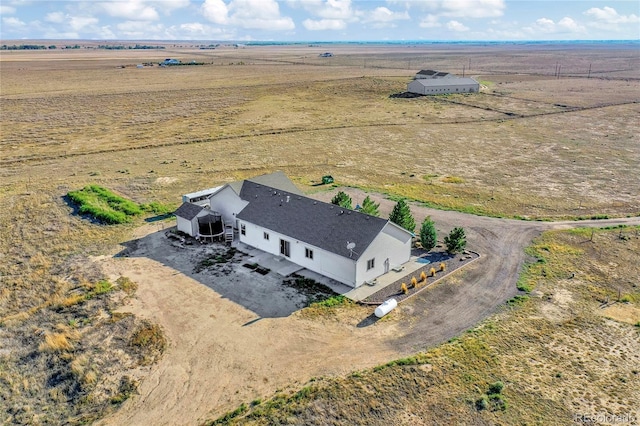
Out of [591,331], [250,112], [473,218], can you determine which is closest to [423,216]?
[473,218]

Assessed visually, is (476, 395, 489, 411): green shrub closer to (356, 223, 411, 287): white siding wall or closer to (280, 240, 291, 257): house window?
(356, 223, 411, 287): white siding wall

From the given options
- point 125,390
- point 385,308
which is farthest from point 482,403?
point 125,390

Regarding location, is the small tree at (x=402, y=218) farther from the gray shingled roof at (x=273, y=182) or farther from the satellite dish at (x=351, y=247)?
the gray shingled roof at (x=273, y=182)

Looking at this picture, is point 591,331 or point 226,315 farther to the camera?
point 226,315

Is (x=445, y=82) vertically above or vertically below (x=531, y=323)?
A: above

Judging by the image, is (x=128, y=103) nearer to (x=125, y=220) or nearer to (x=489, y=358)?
(x=125, y=220)

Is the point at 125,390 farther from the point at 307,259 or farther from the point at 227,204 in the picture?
the point at 227,204

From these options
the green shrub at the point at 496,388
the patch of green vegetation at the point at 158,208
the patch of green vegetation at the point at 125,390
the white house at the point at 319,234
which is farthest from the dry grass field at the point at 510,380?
the patch of green vegetation at the point at 158,208
